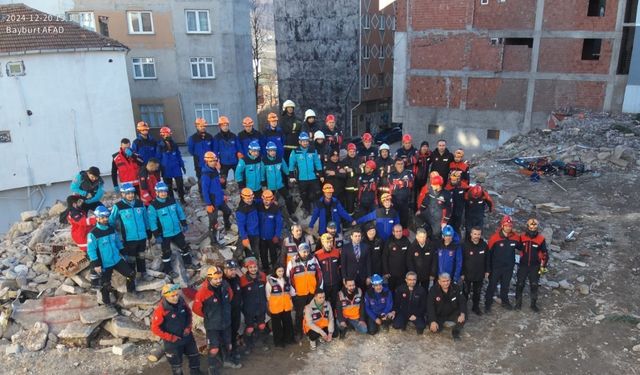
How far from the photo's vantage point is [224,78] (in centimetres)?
2642

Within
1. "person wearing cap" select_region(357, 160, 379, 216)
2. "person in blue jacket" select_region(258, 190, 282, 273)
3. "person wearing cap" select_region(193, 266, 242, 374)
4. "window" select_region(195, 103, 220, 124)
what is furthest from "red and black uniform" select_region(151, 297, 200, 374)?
"window" select_region(195, 103, 220, 124)

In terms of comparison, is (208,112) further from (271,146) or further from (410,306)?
(410,306)

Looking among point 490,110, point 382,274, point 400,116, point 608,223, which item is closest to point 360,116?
point 400,116

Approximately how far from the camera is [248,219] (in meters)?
8.46

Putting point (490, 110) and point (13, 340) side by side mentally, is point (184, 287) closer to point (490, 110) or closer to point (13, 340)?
point (13, 340)

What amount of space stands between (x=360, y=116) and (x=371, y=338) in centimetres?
2897

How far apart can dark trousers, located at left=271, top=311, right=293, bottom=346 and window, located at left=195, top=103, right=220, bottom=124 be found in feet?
67.7

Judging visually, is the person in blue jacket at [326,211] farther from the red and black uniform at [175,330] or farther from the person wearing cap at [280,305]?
the red and black uniform at [175,330]

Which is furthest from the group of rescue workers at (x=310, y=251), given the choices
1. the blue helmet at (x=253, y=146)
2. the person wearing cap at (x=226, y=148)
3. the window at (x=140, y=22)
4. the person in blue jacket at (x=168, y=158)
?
the window at (x=140, y=22)

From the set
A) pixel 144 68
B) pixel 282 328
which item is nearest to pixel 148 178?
pixel 282 328

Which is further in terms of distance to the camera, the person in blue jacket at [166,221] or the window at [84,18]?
the window at [84,18]

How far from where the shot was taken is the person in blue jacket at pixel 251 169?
30.7ft

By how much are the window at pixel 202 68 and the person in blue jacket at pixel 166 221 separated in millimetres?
19044

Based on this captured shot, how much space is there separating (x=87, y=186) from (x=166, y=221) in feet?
6.25
